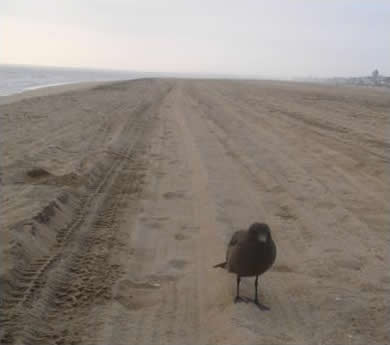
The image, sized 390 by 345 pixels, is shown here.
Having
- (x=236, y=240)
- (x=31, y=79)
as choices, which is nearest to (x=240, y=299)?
(x=236, y=240)

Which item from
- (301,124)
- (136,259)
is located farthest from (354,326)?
(301,124)

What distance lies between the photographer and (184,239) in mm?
6316

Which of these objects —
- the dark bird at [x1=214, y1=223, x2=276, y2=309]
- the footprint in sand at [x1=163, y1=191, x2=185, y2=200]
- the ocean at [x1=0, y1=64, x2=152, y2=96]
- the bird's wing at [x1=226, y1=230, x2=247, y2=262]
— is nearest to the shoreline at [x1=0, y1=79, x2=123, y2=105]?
the ocean at [x1=0, y1=64, x2=152, y2=96]

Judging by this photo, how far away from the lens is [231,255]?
14.8 ft

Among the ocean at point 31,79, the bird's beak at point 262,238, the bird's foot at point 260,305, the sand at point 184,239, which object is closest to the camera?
the bird's beak at point 262,238

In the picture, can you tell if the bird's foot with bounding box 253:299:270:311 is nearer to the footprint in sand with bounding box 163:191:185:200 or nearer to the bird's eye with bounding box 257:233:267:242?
the bird's eye with bounding box 257:233:267:242

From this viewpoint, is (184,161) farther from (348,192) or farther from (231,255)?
(231,255)

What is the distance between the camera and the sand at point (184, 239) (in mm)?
4289

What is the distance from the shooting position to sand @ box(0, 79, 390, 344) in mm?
4289

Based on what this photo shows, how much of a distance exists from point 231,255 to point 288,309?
675mm

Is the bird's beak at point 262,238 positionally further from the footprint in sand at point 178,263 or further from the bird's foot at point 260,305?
the footprint in sand at point 178,263

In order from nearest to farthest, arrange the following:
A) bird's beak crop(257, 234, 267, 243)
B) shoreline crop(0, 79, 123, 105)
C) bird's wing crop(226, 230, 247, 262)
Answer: bird's beak crop(257, 234, 267, 243)
bird's wing crop(226, 230, 247, 262)
shoreline crop(0, 79, 123, 105)

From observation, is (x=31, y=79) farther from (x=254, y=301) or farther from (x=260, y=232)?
(x=260, y=232)

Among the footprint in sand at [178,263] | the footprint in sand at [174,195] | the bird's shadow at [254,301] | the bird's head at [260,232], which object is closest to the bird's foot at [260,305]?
the bird's shadow at [254,301]
